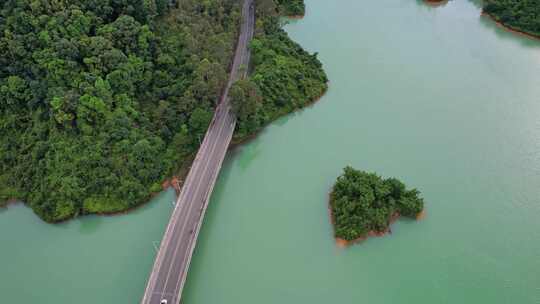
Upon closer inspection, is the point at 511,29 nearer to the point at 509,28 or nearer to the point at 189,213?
the point at 509,28

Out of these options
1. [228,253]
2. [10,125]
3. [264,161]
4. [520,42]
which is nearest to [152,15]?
[10,125]

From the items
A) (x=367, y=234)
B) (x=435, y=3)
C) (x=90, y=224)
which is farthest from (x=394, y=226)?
(x=435, y=3)

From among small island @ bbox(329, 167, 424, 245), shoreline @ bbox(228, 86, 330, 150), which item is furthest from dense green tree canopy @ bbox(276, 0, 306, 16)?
small island @ bbox(329, 167, 424, 245)

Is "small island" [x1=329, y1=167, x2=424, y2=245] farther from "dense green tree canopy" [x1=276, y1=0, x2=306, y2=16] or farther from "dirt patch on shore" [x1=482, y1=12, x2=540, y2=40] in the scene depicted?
"dirt patch on shore" [x1=482, y1=12, x2=540, y2=40]

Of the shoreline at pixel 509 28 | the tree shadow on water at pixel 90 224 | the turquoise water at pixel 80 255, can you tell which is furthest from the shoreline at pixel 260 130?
the shoreline at pixel 509 28

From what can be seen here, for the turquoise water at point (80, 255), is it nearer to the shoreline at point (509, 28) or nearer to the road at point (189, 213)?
the road at point (189, 213)
